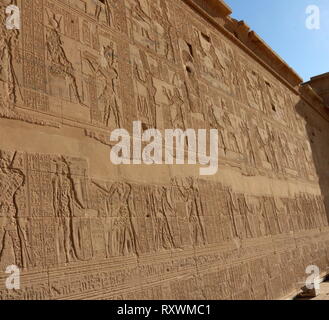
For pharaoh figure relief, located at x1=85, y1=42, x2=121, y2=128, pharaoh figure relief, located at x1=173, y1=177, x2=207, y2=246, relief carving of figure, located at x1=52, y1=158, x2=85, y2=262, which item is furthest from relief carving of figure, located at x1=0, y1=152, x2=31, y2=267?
pharaoh figure relief, located at x1=173, y1=177, x2=207, y2=246

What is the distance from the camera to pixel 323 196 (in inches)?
462

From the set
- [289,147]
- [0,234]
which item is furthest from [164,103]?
[289,147]

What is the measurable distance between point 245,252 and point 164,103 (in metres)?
2.96

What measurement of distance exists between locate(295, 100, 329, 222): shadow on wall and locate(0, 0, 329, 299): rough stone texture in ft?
13.9

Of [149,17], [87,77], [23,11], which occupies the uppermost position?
[149,17]

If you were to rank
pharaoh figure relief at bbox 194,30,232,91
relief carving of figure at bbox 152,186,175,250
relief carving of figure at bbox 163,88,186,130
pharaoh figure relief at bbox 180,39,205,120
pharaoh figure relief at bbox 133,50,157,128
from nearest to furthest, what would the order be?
relief carving of figure at bbox 152,186,175,250, pharaoh figure relief at bbox 133,50,157,128, relief carving of figure at bbox 163,88,186,130, pharaoh figure relief at bbox 180,39,205,120, pharaoh figure relief at bbox 194,30,232,91

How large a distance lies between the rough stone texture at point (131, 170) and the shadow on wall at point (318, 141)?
13.9 ft

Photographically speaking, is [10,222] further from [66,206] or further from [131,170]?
[131,170]

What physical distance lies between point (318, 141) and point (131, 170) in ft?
36.3

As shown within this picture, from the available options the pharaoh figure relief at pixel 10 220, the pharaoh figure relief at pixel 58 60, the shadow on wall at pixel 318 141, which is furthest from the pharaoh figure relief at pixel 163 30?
the shadow on wall at pixel 318 141

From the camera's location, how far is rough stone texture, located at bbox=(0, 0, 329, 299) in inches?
119

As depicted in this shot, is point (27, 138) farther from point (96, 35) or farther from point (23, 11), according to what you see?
point (96, 35)

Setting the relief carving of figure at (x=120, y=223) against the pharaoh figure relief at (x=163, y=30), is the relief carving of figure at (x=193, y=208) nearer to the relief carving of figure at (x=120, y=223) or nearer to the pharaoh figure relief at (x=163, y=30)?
the relief carving of figure at (x=120, y=223)
